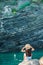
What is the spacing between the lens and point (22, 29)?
1395 centimetres

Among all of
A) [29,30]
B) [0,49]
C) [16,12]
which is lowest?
[0,49]

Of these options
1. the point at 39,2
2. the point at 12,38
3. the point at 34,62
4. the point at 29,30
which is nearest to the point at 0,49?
the point at 12,38

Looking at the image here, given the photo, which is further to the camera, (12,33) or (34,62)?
(12,33)

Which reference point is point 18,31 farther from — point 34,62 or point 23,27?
point 34,62

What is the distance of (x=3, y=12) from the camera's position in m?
13.3

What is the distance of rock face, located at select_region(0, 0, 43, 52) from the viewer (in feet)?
44.7

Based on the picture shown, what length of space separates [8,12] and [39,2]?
1860 mm

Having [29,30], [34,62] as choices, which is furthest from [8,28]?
[34,62]

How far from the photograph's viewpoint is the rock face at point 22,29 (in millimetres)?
13625

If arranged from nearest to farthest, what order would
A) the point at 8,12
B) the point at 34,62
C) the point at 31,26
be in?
the point at 34,62, the point at 8,12, the point at 31,26

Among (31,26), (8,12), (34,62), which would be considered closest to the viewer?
(34,62)

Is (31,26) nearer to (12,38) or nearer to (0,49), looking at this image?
(12,38)

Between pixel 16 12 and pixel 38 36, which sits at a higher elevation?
pixel 16 12

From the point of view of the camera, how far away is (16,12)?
13.4 m
